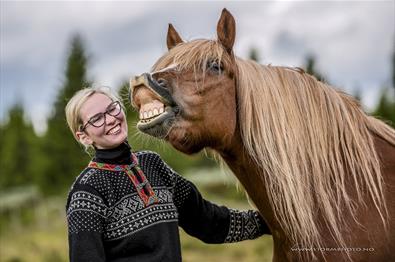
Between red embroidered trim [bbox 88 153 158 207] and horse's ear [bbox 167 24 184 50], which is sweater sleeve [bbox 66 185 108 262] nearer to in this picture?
red embroidered trim [bbox 88 153 158 207]

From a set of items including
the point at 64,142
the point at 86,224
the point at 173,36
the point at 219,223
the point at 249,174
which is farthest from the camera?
the point at 64,142

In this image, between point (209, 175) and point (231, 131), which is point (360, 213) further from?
point (209, 175)

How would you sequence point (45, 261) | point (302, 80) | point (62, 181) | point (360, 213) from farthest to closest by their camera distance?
1. point (62, 181)
2. point (45, 261)
3. point (302, 80)
4. point (360, 213)

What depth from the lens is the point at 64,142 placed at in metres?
29.4

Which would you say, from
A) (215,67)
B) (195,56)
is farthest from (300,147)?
(195,56)

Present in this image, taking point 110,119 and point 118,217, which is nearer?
point 118,217

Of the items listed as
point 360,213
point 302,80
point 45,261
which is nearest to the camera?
point 360,213

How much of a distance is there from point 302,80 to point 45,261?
11.9m

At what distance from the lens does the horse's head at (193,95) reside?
2654 millimetres

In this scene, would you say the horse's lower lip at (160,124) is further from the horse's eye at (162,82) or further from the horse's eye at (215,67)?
the horse's eye at (215,67)

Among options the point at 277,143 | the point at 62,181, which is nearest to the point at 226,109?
the point at 277,143

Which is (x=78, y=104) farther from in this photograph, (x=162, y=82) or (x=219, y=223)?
(x=219, y=223)

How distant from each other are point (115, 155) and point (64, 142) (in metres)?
27.5

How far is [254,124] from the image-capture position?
9.18 ft
